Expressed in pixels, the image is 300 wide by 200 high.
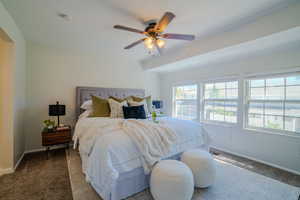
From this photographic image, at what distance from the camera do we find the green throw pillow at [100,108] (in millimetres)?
3029

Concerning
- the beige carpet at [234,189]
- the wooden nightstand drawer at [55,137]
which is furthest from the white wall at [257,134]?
the wooden nightstand drawer at [55,137]

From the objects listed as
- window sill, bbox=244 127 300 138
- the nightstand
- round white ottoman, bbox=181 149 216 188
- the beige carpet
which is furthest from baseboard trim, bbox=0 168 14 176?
window sill, bbox=244 127 300 138

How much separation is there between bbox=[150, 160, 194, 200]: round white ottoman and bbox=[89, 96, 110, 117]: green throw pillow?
6.22 feet

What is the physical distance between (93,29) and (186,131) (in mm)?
2530

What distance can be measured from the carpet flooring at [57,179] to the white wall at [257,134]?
25 cm

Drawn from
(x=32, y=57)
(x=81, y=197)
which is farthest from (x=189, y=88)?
(x=32, y=57)

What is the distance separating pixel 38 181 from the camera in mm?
2043

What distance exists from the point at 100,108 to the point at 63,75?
4.58ft

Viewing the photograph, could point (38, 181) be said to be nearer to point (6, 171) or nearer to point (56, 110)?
point (6, 171)

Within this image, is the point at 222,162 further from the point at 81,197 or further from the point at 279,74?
the point at 81,197

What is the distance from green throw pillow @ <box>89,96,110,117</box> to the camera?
3029mm

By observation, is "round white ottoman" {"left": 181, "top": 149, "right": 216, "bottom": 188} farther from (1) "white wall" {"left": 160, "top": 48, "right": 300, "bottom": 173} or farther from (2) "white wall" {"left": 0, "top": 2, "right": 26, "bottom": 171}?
(2) "white wall" {"left": 0, "top": 2, "right": 26, "bottom": 171}

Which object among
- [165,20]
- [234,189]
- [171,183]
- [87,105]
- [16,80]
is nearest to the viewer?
[171,183]

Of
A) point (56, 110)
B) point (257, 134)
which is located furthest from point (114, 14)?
point (257, 134)
